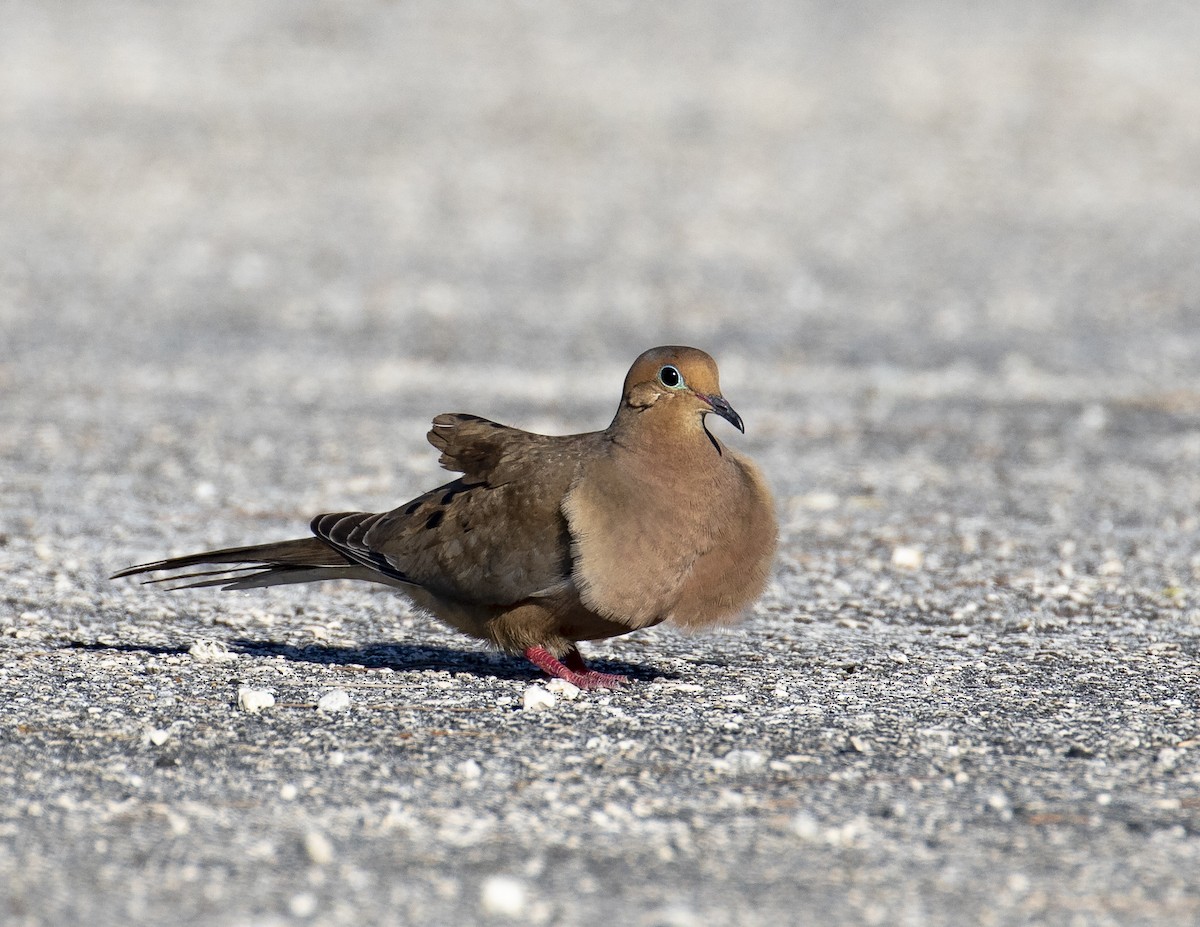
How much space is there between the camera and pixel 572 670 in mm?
5492

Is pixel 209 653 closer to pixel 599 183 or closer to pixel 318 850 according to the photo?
pixel 318 850

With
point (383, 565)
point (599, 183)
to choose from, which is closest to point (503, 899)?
point (383, 565)

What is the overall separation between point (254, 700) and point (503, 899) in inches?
66.9

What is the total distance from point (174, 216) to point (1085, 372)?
367 inches

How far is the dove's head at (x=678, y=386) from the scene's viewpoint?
5285 mm

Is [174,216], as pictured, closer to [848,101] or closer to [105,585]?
[848,101]

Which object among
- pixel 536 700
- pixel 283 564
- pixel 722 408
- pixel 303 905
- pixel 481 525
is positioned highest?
pixel 722 408

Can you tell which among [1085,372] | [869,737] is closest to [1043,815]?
[869,737]

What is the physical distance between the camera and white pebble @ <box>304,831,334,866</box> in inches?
149

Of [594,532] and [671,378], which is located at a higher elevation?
[671,378]

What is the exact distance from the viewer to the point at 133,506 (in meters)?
8.27

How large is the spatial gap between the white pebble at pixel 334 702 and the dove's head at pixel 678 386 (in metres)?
1.27

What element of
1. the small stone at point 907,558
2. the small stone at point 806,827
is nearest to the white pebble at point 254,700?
the small stone at point 806,827

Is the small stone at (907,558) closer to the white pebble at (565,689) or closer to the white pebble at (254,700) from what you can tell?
the white pebble at (565,689)
